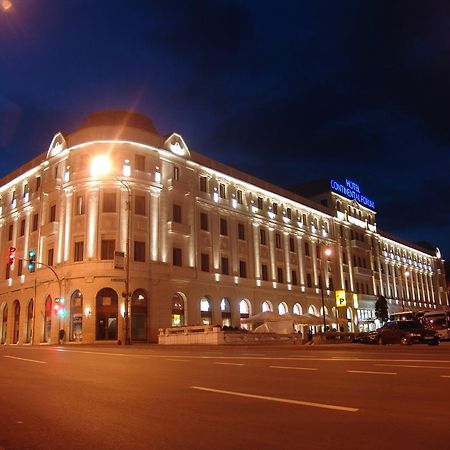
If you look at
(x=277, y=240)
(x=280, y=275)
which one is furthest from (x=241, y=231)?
(x=280, y=275)

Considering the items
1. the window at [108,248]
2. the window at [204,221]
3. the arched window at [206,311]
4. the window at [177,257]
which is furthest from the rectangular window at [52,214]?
the arched window at [206,311]

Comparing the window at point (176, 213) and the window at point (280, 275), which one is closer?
the window at point (176, 213)

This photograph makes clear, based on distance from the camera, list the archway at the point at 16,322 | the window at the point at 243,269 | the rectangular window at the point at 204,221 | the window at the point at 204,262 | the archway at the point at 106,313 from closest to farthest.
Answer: the archway at the point at 106,313
the window at the point at 204,262
the archway at the point at 16,322
the rectangular window at the point at 204,221
the window at the point at 243,269

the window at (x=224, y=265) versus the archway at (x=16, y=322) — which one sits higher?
the window at (x=224, y=265)

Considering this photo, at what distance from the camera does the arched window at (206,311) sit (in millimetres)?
50156

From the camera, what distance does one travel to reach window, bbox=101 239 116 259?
4384 cm

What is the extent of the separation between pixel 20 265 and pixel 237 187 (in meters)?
25.7

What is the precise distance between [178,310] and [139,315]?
4715mm

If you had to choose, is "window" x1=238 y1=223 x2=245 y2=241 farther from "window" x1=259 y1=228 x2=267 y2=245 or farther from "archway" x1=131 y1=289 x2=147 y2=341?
Result: "archway" x1=131 y1=289 x2=147 y2=341

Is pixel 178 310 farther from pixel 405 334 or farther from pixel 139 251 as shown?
pixel 405 334

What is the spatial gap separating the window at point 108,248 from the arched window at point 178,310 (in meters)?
7.38

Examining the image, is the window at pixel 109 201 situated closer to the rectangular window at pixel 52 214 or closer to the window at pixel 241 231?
the rectangular window at pixel 52 214

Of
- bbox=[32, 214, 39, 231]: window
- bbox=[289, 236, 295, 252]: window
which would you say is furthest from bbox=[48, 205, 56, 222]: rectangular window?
bbox=[289, 236, 295, 252]: window

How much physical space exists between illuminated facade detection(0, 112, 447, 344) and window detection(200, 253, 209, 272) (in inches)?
4.6
